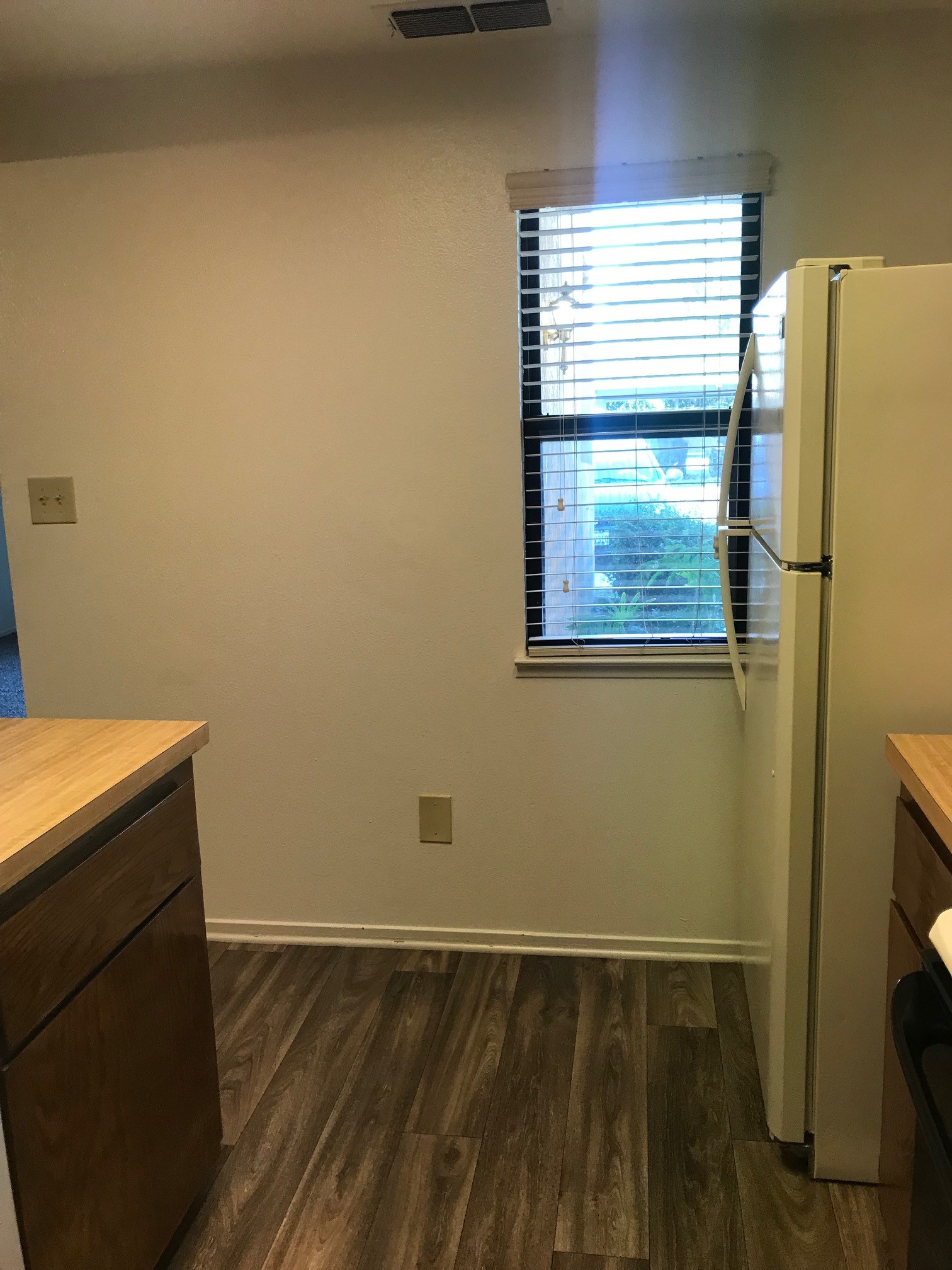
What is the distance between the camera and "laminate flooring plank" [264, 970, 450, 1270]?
164 centimetres

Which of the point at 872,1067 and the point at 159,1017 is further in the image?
the point at 872,1067

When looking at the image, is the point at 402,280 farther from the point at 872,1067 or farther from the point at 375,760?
the point at 872,1067

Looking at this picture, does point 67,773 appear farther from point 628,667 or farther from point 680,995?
point 680,995

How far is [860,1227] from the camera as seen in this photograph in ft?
5.30

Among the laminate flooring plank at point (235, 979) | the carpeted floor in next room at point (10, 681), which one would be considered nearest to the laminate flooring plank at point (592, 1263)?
the laminate flooring plank at point (235, 979)

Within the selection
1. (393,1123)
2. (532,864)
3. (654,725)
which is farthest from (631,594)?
(393,1123)

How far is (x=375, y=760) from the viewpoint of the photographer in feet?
8.46

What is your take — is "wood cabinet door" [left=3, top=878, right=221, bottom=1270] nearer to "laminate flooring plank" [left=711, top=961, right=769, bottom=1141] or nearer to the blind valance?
"laminate flooring plank" [left=711, top=961, right=769, bottom=1141]

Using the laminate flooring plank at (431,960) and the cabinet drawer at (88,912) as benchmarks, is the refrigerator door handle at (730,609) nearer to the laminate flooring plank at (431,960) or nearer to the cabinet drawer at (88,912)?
the laminate flooring plank at (431,960)

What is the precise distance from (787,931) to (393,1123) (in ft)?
3.01

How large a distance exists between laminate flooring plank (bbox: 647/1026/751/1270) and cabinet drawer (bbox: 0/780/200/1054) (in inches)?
41.6

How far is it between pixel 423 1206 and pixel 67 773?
1.05 m

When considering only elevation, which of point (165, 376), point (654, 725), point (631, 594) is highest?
point (165, 376)

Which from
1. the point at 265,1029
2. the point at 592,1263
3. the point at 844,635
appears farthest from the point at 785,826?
Result: the point at 265,1029
